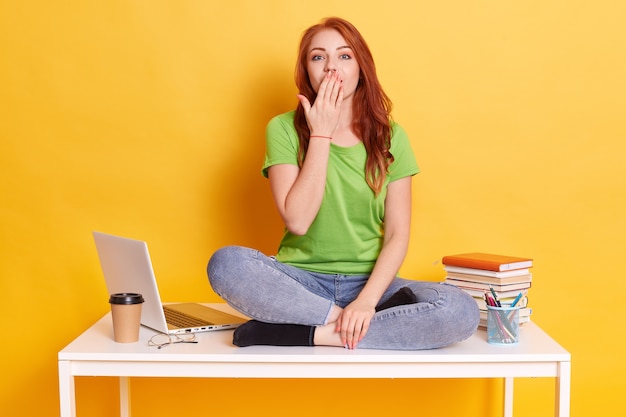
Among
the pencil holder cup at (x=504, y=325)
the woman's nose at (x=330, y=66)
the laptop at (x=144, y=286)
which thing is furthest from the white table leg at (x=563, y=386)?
the woman's nose at (x=330, y=66)

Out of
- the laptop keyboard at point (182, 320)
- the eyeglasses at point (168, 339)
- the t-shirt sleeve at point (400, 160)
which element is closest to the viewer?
the eyeglasses at point (168, 339)

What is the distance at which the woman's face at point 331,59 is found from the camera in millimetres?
2104

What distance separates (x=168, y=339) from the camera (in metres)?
1.92

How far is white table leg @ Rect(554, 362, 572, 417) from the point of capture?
180 centimetres

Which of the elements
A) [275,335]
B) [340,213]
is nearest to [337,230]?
[340,213]

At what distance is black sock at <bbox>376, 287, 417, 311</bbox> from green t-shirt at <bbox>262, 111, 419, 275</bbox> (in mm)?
188

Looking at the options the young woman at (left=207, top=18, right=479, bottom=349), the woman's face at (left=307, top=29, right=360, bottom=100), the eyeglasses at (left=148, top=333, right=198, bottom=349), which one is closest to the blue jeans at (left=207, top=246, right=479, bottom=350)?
the young woman at (left=207, top=18, right=479, bottom=349)

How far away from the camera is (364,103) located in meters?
2.20

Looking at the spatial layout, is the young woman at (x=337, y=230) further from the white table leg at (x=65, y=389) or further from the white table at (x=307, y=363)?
the white table leg at (x=65, y=389)

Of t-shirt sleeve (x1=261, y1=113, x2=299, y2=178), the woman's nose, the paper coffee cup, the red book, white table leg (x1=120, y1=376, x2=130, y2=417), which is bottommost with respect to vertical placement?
white table leg (x1=120, y1=376, x2=130, y2=417)

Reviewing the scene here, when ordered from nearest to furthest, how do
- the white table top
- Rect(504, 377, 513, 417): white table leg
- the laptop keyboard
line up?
the white table top → the laptop keyboard → Rect(504, 377, 513, 417): white table leg

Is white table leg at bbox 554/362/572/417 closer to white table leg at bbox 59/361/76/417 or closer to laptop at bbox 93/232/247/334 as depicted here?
laptop at bbox 93/232/247/334

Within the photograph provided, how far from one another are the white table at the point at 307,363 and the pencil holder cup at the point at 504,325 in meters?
0.08

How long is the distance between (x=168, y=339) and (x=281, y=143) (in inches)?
22.2
